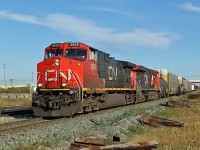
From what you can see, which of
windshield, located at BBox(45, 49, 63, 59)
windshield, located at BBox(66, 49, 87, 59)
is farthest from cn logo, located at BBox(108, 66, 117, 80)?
windshield, located at BBox(45, 49, 63, 59)

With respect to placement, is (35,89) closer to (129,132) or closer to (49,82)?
(49,82)

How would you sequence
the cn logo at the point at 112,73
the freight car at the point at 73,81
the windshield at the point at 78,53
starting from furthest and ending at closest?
the cn logo at the point at 112,73 < the windshield at the point at 78,53 < the freight car at the point at 73,81

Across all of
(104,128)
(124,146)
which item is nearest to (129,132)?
(104,128)

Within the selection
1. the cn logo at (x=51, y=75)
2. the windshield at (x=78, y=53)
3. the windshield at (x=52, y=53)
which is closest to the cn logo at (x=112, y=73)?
the windshield at (x=78, y=53)

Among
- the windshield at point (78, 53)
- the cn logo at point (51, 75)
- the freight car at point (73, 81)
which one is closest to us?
the freight car at point (73, 81)

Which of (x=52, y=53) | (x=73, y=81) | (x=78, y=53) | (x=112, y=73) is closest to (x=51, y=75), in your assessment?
(x=73, y=81)

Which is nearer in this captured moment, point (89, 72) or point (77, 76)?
point (77, 76)

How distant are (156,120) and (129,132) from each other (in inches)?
96.7

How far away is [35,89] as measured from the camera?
17438mm

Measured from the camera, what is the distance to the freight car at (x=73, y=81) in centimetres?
1619

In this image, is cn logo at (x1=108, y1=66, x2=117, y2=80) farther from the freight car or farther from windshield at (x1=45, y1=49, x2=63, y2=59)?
windshield at (x1=45, y1=49, x2=63, y2=59)

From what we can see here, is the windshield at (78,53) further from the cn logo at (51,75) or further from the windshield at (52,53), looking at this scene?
the cn logo at (51,75)

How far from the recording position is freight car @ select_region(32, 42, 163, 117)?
1619 cm

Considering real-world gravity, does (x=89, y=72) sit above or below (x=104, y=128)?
above
